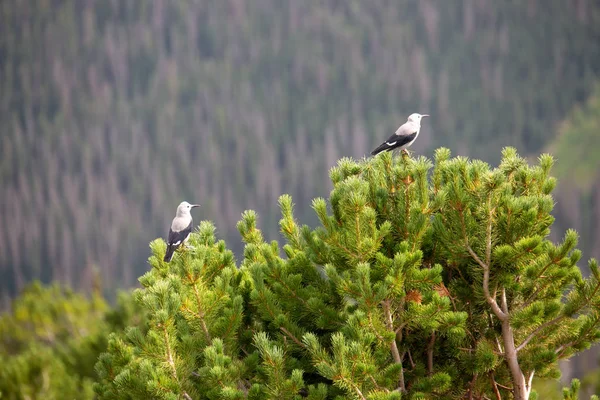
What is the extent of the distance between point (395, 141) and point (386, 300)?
391cm

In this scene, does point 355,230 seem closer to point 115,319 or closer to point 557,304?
point 557,304

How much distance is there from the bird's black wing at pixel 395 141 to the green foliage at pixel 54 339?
15153 millimetres

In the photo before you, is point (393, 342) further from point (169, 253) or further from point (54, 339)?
point (54, 339)

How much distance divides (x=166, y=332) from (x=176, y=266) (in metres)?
1.23

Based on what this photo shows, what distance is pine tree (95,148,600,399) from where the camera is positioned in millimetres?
→ 9414

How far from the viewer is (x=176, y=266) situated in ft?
34.9

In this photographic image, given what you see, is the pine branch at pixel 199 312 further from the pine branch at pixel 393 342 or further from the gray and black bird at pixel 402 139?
the gray and black bird at pixel 402 139

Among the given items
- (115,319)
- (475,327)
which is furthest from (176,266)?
(115,319)

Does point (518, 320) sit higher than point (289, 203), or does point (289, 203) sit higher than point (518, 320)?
point (289, 203)

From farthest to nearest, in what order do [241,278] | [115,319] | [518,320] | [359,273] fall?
[115,319]
[241,278]
[518,320]
[359,273]

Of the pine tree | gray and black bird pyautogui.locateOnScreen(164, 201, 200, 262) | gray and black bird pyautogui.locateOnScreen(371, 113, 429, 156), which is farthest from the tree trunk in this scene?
gray and black bird pyautogui.locateOnScreen(164, 201, 200, 262)

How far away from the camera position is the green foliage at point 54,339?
25.5 m

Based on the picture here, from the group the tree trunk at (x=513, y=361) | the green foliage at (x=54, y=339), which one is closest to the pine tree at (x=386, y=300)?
the tree trunk at (x=513, y=361)

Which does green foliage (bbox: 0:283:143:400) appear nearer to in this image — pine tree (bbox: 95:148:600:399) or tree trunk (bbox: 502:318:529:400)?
pine tree (bbox: 95:148:600:399)
